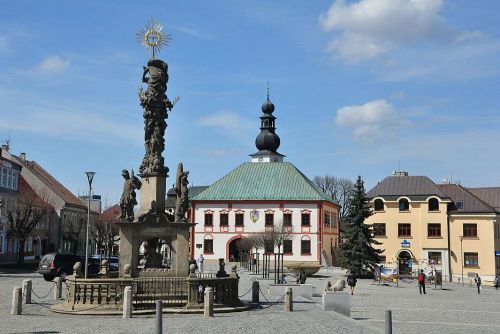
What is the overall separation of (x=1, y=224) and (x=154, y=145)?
38132mm

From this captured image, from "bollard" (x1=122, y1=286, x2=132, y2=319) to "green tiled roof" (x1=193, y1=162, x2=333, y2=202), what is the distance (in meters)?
46.9

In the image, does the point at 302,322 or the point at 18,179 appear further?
the point at 18,179

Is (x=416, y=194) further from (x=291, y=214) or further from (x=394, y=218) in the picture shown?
(x=291, y=214)

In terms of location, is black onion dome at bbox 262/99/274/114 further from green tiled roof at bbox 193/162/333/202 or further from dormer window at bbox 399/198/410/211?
dormer window at bbox 399/198/410/211

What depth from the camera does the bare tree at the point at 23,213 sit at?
146ft

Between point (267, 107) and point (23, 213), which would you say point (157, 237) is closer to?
point (23, 213)

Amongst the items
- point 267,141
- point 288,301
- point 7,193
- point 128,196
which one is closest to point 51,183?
point 7,193

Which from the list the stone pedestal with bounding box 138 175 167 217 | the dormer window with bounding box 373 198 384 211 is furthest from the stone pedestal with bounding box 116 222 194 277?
the dormer window with bounding box 373 198 384 211

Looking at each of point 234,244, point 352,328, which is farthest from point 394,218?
point 352,328

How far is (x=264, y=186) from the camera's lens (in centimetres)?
6525

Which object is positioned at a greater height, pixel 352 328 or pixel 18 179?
pixel 18 179

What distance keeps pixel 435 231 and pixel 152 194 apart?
41651 millimetres

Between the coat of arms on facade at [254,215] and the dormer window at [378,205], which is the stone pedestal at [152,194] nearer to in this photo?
the dormer window at [378,205]

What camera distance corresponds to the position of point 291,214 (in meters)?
62.8
